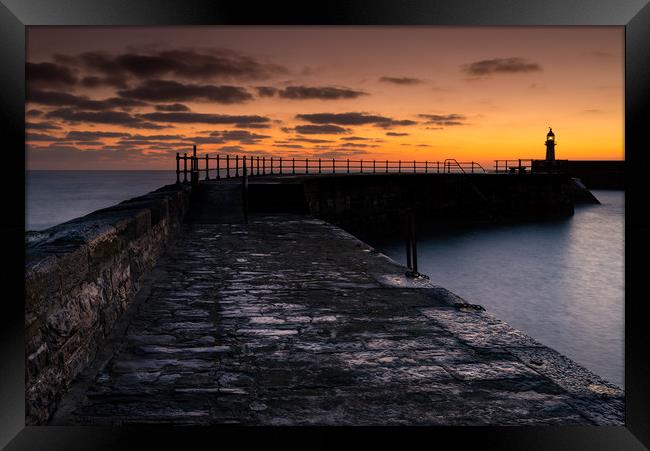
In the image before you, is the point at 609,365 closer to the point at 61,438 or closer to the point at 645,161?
the point at 645,161

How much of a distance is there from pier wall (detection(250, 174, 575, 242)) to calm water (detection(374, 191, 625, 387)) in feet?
8.55

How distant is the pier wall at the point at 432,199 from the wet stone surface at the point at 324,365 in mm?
20400

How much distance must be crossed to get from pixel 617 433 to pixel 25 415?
8.44 feet

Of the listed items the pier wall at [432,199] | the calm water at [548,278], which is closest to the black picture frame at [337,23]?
the calm water at [548,278]

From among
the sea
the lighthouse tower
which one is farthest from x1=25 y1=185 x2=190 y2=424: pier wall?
the lighthouse tower

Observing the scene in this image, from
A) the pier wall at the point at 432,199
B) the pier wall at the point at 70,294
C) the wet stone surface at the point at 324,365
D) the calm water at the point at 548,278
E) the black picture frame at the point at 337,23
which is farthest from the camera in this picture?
the pier wall at the point at 432,199

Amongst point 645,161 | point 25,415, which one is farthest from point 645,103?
point 25,415

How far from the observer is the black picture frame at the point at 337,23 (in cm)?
269

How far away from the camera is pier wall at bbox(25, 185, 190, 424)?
3137 mm

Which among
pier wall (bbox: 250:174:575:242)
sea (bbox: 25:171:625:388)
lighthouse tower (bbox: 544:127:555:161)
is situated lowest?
sea (bbox: 25:171:625:388)

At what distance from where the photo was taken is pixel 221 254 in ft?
31.2

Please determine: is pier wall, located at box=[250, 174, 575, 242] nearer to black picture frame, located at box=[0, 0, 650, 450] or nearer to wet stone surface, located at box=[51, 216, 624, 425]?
wet stone surface, located at box=[51, 216, 624, 425]

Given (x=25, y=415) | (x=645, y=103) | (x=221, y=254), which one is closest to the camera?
(x=645, y=103)

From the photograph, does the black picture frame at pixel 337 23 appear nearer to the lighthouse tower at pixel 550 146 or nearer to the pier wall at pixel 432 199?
the pier wall at pixel 432 199
